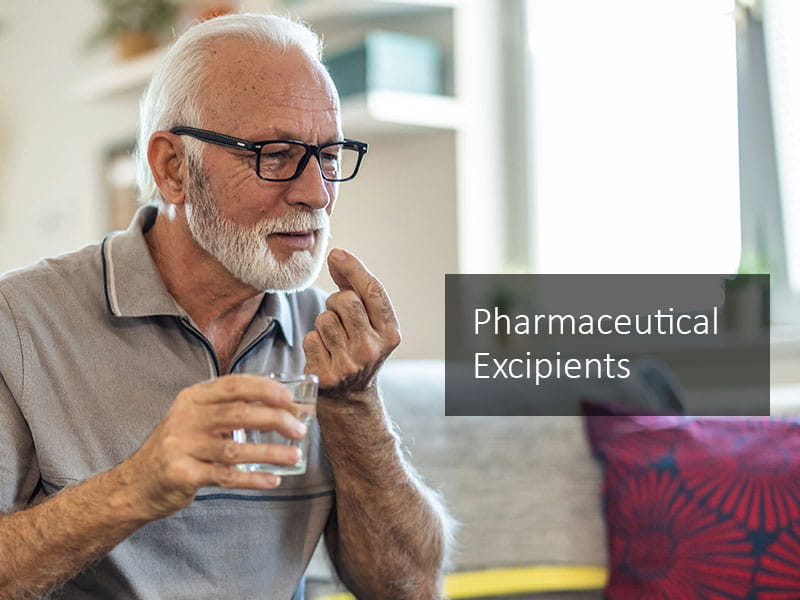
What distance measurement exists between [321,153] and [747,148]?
160cm

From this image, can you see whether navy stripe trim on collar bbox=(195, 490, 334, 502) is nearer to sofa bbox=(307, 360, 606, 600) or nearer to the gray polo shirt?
the gray polo shirt

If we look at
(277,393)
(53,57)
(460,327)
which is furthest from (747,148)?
(53,57)

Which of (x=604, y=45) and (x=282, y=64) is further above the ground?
(x=604, y=45)

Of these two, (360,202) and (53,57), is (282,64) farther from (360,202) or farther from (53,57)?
(53,57)

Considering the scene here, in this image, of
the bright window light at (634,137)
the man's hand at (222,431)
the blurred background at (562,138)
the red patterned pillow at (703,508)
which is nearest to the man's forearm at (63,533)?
the man's hand at (222,431)

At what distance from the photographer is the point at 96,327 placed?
1296 millimetres

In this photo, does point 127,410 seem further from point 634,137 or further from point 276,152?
point 634,137

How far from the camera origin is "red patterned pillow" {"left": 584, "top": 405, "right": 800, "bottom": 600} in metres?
1.62

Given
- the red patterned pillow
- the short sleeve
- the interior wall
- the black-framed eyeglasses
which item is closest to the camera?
the short sleeve

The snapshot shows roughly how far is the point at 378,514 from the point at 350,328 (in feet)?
1.07

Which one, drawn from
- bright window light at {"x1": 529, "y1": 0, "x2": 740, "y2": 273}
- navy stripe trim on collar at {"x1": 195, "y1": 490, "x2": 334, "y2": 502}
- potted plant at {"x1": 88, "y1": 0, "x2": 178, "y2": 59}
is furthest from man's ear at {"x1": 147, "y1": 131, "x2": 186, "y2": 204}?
potted plant at {"x1": 88, "y1": 0, "x2": 178, "y2": 59}

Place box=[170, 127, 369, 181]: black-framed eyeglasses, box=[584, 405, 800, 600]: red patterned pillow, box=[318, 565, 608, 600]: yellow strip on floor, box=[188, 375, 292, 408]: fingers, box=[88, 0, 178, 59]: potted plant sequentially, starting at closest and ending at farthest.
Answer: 1. box=[188, 375, 292, 408]: fingers
2. box=[170, 127, 369, 181]: black-framed eyeglasses
3. box=[584, 405, 800, 600]: red patterned pillow
4. box=[318, 565, 608, 600]: yellow strip on floor
5. box=[88, 0, 178, 59]: potted plant

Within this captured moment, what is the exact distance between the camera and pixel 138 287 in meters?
1.33

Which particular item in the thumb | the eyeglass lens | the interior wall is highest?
the interior wall
